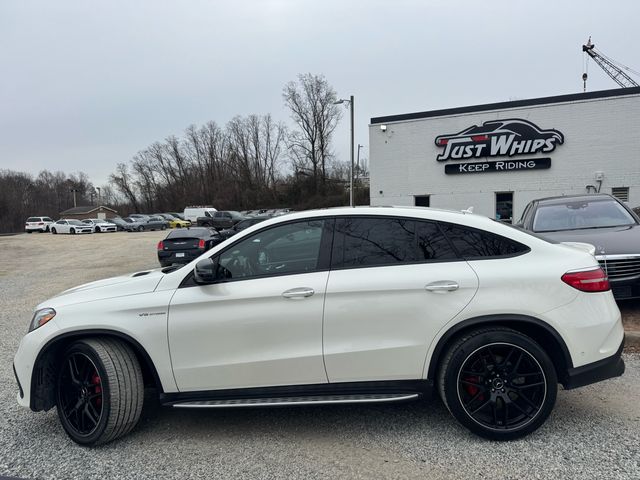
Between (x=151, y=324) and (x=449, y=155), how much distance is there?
1862 centimetres

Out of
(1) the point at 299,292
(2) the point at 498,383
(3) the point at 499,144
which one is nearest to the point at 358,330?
(1) the point at 299,292

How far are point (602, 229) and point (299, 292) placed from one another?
479cm

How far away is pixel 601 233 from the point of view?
17.5 ft

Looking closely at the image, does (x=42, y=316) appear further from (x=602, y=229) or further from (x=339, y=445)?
(x=602, y=229)

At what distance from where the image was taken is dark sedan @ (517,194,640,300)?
471 cm

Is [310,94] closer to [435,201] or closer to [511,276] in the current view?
[435,201]

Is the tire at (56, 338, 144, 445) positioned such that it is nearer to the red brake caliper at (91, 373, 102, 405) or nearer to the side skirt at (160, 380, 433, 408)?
the red brake caliper at (91, 373, 102, 405)

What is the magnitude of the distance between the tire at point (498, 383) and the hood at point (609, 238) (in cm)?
241

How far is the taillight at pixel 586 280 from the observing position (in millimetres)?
2822

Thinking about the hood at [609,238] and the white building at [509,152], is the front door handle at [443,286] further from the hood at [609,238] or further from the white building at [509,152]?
the white building at [509,152]

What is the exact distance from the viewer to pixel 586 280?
2836mm

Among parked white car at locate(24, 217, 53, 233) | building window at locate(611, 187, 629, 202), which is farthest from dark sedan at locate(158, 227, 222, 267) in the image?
parked white car at locate(24, 217, 53, 233)

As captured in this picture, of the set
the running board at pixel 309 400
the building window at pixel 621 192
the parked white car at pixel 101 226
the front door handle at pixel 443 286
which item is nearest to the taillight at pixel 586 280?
the front door handle at pixel 443 286

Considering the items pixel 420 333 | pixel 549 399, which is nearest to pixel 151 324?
pixel 420 333
